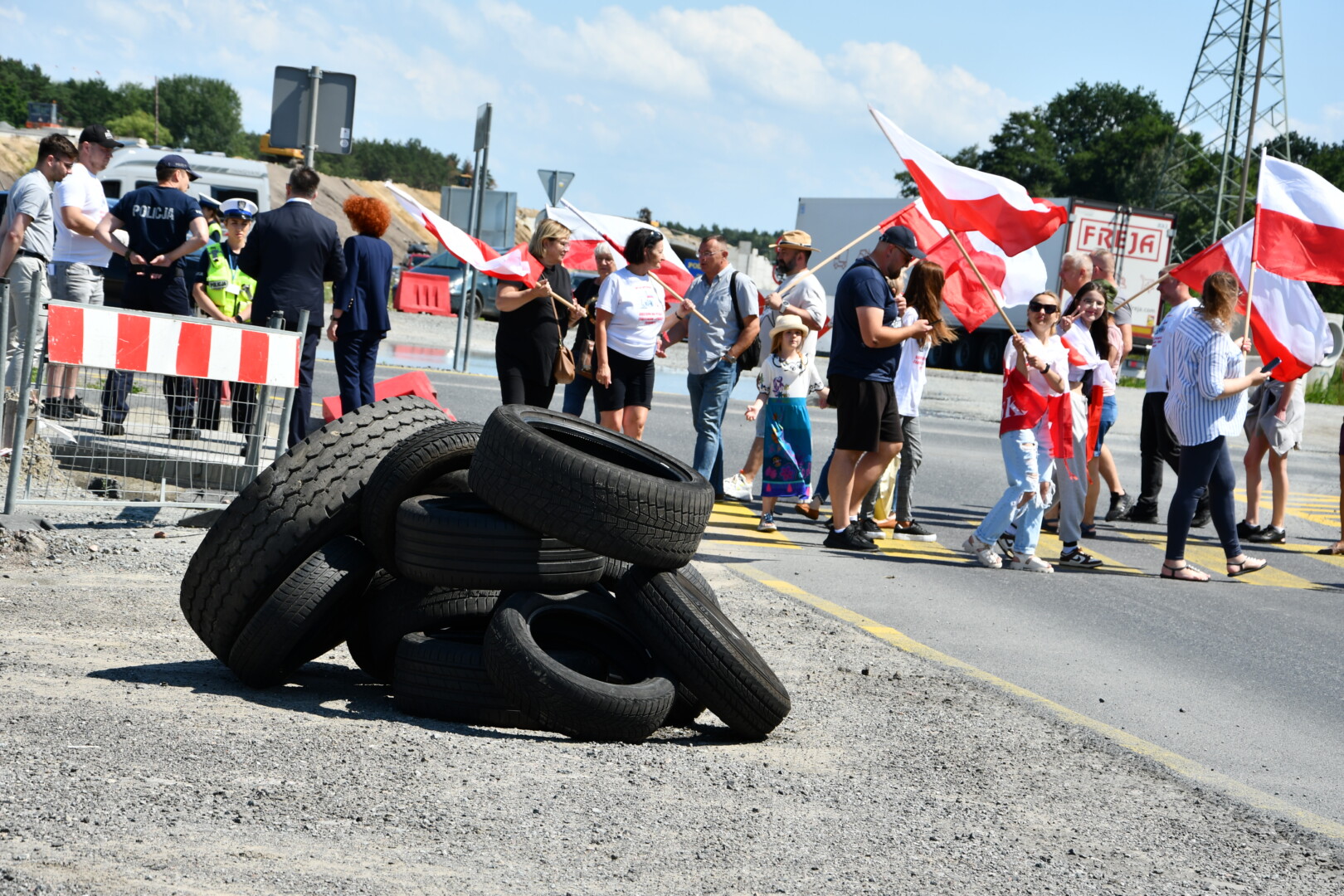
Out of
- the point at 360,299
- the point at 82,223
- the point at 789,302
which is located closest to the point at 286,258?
the point at 360,299

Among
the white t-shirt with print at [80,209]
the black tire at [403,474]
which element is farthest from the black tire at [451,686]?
the white t-shirt with print at [80,209]

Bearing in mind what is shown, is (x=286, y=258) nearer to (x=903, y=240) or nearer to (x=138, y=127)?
(x=903, y=240)

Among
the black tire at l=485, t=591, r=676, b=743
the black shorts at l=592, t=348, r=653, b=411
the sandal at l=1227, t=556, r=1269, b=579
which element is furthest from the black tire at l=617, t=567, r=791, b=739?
the sandal at l=1227, t=556, r=1269, b=579

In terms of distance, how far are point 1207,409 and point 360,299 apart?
19.5ft

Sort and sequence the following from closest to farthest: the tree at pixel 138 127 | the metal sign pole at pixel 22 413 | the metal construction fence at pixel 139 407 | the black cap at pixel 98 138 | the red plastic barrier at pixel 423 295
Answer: the metal sign pole at pixel 22 413
the metal construction fence at pixel 139 407
the black cap at pixel 98 138
the red plastic barrier at pixel 423 295
the tree at pixel 138 127

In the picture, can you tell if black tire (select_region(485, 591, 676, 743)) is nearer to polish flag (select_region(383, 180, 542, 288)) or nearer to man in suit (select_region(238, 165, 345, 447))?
polish flag (select_region(383, 180, 542, 288))

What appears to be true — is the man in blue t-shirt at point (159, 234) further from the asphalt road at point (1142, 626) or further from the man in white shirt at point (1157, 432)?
the man in white shirt at point (1157, 432)

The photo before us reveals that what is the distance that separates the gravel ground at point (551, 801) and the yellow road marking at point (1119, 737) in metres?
0.16

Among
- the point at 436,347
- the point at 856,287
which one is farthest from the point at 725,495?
the point at 436,347

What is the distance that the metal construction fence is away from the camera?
284 inches

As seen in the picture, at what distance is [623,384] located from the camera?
10039 mm

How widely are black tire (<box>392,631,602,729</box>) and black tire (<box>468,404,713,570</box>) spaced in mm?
453

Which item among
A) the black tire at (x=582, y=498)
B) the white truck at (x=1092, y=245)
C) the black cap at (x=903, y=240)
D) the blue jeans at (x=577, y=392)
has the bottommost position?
the black tire at (x=582, y=498)

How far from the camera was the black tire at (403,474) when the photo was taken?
494 centimetres
